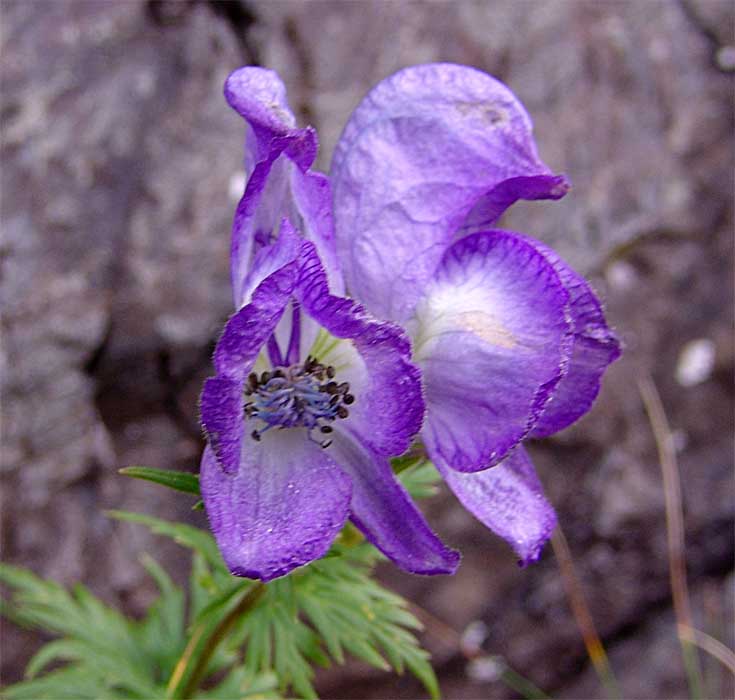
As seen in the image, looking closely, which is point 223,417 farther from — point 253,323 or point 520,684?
point 520,684

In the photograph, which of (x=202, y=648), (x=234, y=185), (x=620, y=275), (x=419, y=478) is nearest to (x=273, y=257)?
(x=419, y=478)

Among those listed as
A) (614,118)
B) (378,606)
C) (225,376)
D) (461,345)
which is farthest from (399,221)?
(614,118)

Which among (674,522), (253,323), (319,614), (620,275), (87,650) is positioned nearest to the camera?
(253,323)

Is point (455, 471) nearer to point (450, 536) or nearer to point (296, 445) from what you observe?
point (296, 445)

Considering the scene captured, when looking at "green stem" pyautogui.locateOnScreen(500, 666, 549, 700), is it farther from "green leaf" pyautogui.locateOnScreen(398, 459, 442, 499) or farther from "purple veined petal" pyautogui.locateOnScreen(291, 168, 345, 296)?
"purple veined petal" pyautogui.locateOnScreen(291, 168, 345, 296)

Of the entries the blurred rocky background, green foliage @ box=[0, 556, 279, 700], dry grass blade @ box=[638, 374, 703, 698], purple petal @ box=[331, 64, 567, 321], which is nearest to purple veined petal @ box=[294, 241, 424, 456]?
purple petal @ box=[331, 64, 567, 321]

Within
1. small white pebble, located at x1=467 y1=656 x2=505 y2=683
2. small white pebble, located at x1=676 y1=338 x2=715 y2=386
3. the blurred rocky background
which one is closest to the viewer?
the blurred rocky background

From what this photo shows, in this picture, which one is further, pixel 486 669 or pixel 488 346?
pixel 486 669
